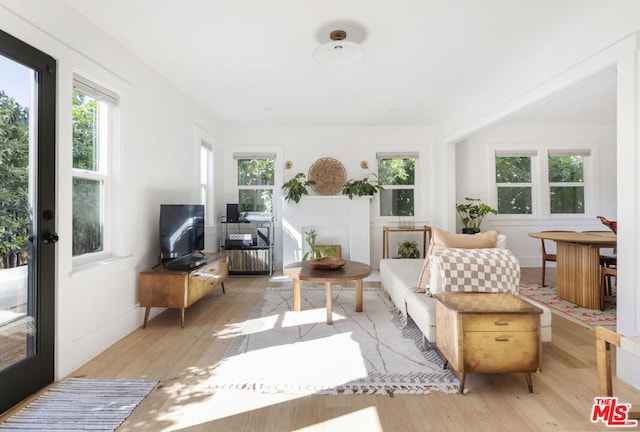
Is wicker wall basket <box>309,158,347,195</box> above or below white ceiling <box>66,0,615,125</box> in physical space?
below

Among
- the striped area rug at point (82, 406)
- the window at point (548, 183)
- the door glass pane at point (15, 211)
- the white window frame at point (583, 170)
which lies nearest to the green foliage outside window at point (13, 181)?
the door glass pane at point (15, 211)

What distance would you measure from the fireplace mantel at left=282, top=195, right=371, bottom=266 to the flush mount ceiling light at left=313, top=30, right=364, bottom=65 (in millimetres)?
3038

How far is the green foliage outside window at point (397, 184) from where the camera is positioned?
593 cm

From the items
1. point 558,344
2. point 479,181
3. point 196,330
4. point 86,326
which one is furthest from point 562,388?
point 479,181

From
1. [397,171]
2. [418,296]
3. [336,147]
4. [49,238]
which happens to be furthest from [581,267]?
[49,238]

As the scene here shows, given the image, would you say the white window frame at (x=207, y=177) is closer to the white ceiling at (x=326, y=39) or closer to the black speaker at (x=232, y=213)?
the black speaker at (x=232, y=213)

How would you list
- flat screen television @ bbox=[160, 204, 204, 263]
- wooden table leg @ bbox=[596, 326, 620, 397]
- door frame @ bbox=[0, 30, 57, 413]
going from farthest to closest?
flat screen television @ bbox=[160, 204, 204, 263] < door frame @ bbox=[0, 30, 57, 413] < wooden table leg @ bbox=[596, 326, 620, 397]

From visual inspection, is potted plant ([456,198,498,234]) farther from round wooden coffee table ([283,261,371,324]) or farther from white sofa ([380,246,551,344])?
round wooden coffee table ([283,261,371,324])

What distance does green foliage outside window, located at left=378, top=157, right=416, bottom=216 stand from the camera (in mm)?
5930

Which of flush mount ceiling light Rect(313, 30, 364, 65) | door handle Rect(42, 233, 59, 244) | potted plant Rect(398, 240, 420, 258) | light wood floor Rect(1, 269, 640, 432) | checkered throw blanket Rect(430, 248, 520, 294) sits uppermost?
flush mount ceiling light Rect(313, 30, 364, 65)

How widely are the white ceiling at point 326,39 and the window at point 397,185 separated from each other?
5.19ft

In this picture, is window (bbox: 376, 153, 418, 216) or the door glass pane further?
window (bbox: 376, 153, 418, 216)

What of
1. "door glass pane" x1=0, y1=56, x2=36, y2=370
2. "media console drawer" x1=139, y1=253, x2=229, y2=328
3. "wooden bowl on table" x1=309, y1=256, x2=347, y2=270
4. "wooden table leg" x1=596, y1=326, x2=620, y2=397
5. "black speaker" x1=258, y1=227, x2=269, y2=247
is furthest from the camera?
"black speaker" x1=258, y1=227, x2=269, y2=247

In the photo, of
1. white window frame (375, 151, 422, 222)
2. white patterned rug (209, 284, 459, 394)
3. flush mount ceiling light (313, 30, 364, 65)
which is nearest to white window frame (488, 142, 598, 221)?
white window frame (375, 151, 422, 222)
